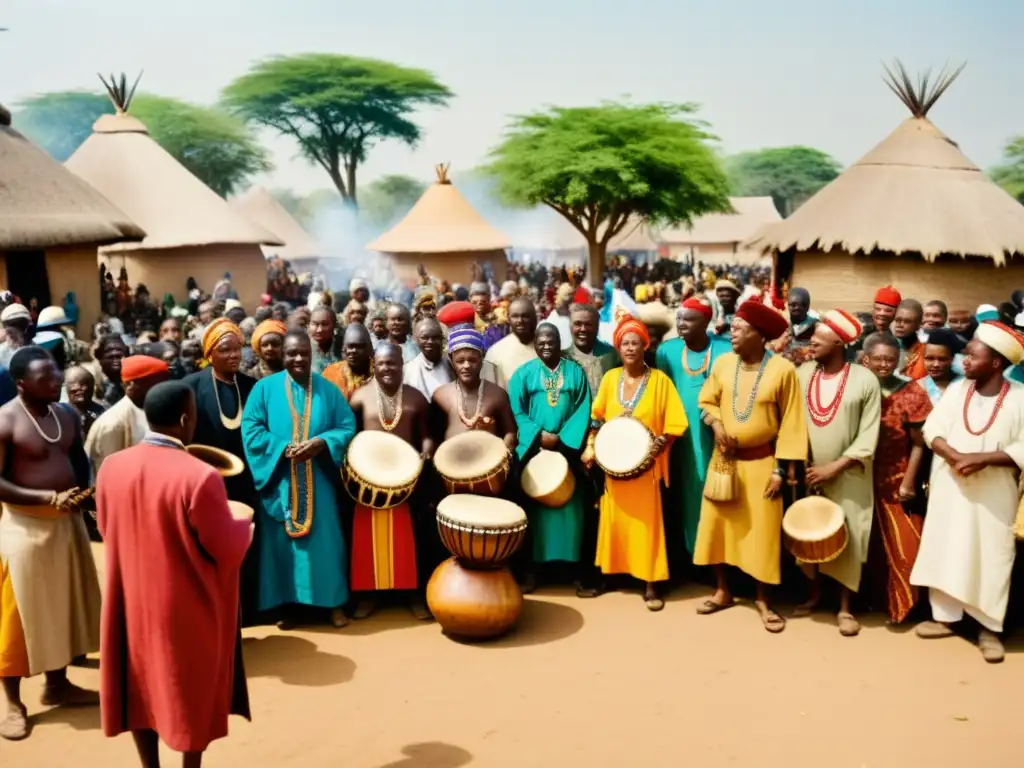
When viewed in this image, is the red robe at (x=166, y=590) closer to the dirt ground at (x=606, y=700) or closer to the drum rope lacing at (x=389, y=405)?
the dirt ground at (x=606, y=700)

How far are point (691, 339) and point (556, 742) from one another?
118 inches

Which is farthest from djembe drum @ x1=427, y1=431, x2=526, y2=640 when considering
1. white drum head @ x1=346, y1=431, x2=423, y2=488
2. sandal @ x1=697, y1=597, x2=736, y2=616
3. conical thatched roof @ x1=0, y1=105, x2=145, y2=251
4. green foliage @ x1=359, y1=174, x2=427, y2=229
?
green foliage @ x1=359, y1=174, x2=427, y2=229

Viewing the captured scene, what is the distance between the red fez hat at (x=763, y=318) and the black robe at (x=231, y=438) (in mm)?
3080

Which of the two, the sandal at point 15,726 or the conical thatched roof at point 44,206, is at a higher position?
the conical thatched roof at point 44,206

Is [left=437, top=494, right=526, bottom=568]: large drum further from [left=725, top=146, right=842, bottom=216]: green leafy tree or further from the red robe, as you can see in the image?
[left=725, top=146, right=842, bottom=216]: green leafy tree

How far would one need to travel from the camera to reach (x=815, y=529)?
18.4 feet

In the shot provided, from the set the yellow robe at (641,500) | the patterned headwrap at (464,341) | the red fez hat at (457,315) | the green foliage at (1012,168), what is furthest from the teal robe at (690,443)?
the green foliage at (1012,168)

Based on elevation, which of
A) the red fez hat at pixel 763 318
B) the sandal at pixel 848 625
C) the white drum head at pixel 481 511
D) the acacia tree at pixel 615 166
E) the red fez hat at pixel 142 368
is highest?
the acacia tree at pixel 615 166

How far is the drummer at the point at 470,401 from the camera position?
6.06 metres

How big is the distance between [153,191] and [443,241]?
7.70 metres

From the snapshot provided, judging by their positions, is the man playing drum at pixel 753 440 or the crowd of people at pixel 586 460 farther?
the man playing drum at pixel 753 440

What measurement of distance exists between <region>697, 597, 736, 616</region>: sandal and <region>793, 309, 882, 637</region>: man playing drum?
71 cm

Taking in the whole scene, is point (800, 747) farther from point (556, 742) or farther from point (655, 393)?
point (655, 393)

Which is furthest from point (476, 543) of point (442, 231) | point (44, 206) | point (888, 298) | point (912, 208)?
point (442, 231)
